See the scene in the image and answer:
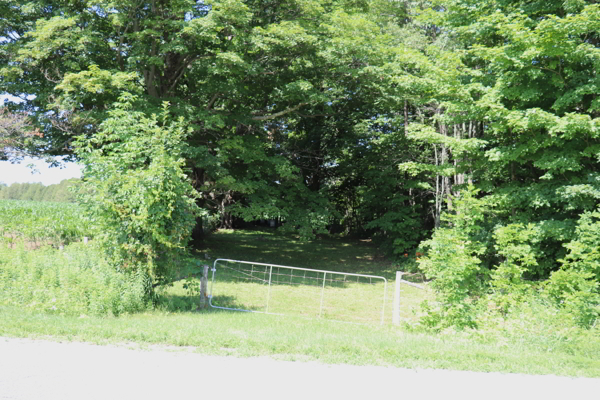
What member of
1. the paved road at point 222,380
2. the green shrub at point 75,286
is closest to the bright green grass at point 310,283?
the green shrub at point 75,286

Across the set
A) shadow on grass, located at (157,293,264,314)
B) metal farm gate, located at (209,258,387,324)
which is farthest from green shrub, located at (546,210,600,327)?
shadow on grass, located at (157,293,264,314)

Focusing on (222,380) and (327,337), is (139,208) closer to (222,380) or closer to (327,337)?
(327,337)

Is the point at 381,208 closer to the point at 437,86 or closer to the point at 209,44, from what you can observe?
the point at 437,86

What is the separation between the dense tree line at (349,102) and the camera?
951 cm

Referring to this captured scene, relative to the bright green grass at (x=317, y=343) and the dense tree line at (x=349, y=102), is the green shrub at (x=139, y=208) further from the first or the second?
the bright green grass at (x=317, y=343)

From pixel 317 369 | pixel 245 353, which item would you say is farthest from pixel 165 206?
pixel 317 369

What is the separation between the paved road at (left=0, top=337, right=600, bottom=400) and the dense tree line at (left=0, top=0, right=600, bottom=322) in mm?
3085

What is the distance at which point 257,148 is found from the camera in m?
17.1

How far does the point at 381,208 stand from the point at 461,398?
19.1 metres

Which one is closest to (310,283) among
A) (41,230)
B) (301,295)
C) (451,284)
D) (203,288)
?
(301,295)

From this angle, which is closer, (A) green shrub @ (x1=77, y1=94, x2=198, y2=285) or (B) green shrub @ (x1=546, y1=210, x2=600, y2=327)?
(B) green shrub @ (x1=546, y1=210, x2=600, y2=327)

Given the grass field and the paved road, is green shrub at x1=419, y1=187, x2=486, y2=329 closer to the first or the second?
the grass field

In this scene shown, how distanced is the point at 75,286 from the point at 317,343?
5083 millimetres

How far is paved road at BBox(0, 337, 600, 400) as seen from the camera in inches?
167
